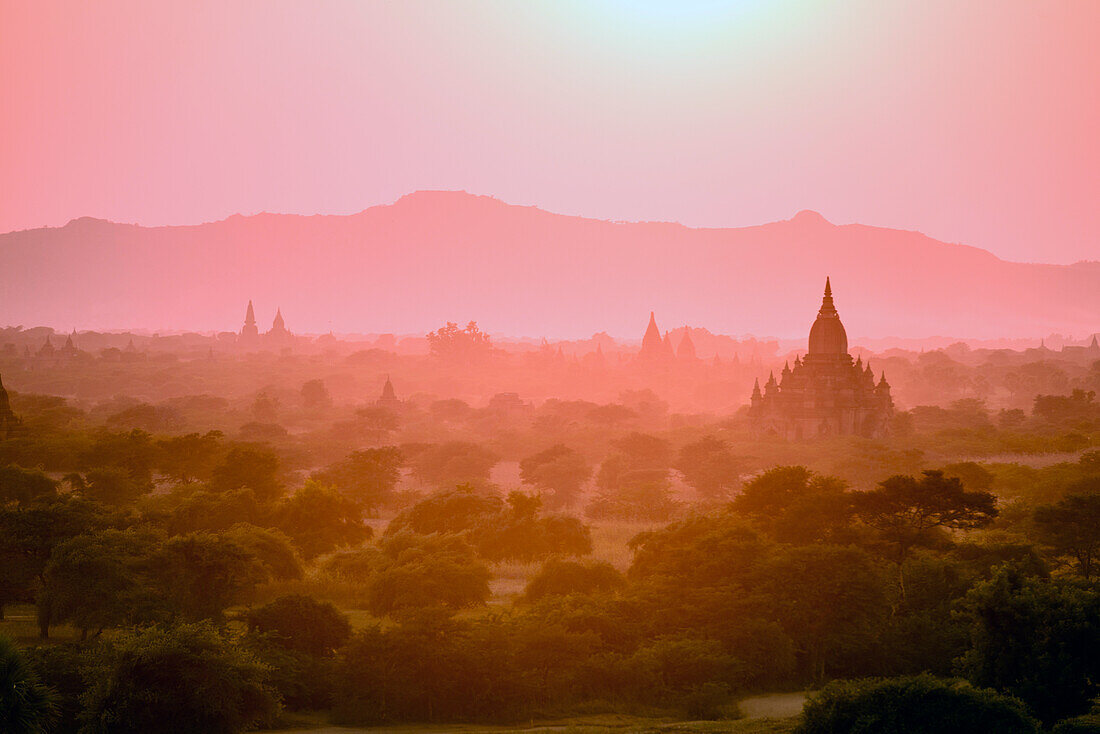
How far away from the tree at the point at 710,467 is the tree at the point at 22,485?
34627 mm

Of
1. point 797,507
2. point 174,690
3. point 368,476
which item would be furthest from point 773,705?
point 368,476

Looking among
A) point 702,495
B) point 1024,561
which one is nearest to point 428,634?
point 1024,561

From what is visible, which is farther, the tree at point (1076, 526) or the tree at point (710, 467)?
the tree at point (710, 467)

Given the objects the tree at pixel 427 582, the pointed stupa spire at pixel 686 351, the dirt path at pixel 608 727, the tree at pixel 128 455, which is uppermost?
the pointed stupa spire at pixel 686 351

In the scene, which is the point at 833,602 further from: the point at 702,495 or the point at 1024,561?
the point at 702,495

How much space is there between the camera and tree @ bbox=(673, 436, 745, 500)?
58375 millimetres

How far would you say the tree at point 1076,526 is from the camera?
3309 cm

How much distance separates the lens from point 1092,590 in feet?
73.2

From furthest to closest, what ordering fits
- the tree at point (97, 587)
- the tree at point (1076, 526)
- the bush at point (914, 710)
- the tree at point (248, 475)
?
1. the tree at point (248, 475)
2. the tree at point (1076, 526)
3. the tree at point (97, 587)
4. the bush at point (914, 710)

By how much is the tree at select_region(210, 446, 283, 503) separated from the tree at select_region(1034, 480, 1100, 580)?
31537 millimetres

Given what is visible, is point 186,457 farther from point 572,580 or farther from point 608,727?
point 608,727

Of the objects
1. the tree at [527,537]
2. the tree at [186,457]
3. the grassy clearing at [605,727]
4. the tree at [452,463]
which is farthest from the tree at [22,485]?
the tree at [452,463]

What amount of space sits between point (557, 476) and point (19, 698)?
1635 inches

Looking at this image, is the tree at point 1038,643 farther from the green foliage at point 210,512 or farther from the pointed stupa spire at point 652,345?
the pointed stupa spire at point 652,345
